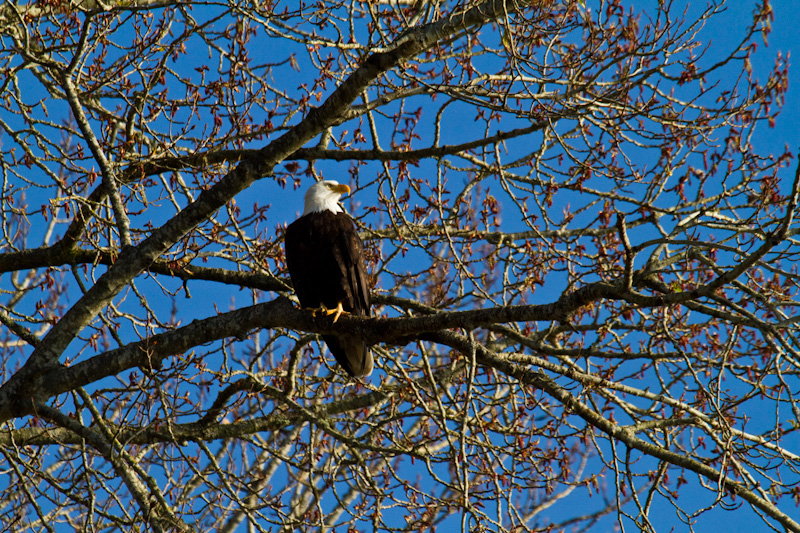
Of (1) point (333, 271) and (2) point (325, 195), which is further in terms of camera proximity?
(2) point (325, 195)

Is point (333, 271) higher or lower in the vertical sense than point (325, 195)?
lower

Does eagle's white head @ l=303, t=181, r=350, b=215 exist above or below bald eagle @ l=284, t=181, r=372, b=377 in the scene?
above

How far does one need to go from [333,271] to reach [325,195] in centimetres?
79

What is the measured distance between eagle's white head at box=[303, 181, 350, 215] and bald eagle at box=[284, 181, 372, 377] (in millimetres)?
261

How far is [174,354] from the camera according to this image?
4.01 m

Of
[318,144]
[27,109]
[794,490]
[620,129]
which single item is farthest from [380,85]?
[794,490]

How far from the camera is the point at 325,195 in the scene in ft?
16.9

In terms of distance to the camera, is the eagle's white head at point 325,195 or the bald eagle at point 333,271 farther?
the eagle's white head at point 325,195

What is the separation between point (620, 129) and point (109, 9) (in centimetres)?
290

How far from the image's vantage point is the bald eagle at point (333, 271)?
15.0ft

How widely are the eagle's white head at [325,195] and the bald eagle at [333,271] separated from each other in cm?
26

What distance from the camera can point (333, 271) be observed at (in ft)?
15.0

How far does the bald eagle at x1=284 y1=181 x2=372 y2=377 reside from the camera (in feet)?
15.0

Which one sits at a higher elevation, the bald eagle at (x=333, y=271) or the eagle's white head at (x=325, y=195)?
the eagle's white head at (x=325, y=195)
